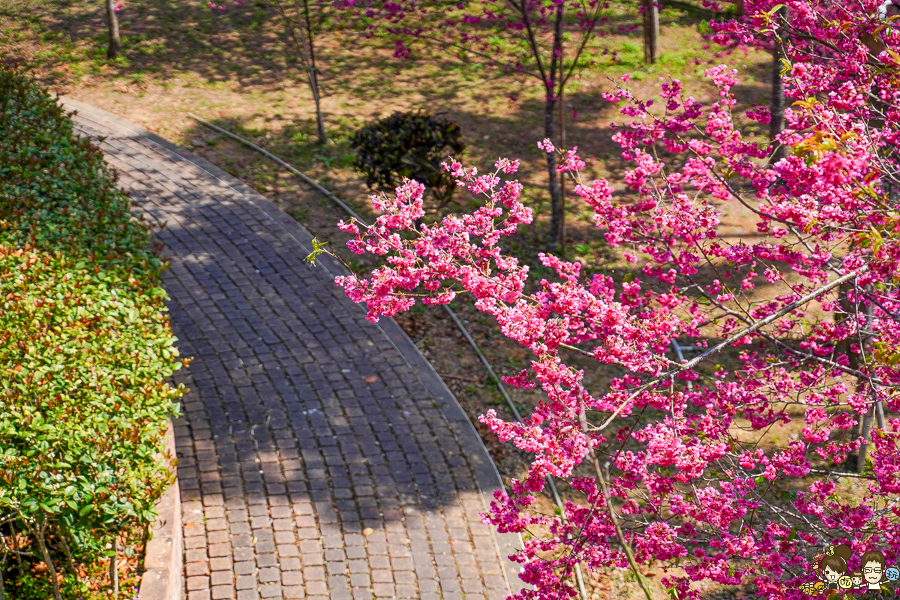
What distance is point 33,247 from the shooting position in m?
7.21

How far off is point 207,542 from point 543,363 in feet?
12.2

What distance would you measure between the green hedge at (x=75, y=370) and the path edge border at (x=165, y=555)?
21cm

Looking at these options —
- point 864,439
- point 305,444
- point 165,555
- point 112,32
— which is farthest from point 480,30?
point 165,555

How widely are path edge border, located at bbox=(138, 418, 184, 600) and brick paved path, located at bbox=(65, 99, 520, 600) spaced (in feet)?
1.05

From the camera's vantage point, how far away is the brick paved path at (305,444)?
6.83 meters

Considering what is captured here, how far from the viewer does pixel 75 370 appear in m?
6.05

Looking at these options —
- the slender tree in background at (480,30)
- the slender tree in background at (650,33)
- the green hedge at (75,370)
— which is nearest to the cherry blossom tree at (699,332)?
the green hedge at (75,370)

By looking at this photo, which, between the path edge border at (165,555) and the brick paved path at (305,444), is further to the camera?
the brick paved path at (305,444)

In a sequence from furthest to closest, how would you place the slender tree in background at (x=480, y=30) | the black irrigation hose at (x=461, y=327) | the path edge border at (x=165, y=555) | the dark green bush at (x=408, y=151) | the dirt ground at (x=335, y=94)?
1. the slender tree in background at (x=480, y=30)
2. the dirt ground at (x=335, y=94)
3. the dark green bush at (x=408, y=151)
4. the black irrigation hose at (x=461, y=327)
5. the path edge border at (x=165, y=555)

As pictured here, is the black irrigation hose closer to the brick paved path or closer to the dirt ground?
the dirt ground

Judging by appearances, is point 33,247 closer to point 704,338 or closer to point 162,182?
point 162,182

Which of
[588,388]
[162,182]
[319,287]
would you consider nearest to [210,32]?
[162,182]

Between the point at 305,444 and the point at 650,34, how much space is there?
1171cm

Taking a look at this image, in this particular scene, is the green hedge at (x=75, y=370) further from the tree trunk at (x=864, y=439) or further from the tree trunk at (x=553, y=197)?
the tree trunk at (x=864, y=439)
